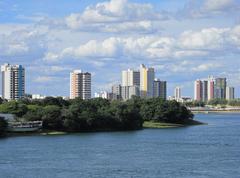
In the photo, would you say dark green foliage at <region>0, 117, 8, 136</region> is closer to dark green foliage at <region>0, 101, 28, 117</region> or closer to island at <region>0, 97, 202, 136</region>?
island at <region>0, 97, 202, 136</region>

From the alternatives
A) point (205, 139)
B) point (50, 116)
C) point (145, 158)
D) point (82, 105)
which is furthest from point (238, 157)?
point (82, 105)

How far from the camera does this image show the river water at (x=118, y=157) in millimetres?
46438

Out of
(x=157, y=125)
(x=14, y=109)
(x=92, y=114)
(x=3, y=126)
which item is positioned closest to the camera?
(x=3, y=126)

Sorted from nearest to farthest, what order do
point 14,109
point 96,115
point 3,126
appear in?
1. point 3,126
2. point 96,115
3. point 14,109

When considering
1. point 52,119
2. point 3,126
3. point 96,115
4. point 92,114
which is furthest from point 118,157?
point 96,115

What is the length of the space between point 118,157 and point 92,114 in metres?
38.3

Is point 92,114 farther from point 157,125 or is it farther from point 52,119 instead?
point 157,125

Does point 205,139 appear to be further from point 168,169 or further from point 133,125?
point 168,169

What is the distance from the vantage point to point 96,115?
96.0 m

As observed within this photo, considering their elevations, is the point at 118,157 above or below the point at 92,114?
below

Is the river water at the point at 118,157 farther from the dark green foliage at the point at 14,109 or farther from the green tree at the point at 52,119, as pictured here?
the dark green foliage at the point at 14,109

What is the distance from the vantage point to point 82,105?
99.1 metres

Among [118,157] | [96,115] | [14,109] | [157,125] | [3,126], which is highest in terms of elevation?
[14,109]

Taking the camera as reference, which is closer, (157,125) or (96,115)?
(96,115)
